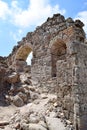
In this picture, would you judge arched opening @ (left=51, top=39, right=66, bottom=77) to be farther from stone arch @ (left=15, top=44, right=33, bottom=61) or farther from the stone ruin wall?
stone arch @ (left=15, top=44, right=33, bottom=61)

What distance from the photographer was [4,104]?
815 centimetres

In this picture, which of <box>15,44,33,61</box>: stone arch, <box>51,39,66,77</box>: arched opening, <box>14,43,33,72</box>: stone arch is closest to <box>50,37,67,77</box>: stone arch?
<box>51,39,66,77</box>: arched opening

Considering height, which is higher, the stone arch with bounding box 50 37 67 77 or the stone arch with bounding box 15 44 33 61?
the stone arch with bounding box 15 44 33 61

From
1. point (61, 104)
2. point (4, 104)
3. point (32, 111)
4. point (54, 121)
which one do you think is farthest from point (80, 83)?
point (4, 104)

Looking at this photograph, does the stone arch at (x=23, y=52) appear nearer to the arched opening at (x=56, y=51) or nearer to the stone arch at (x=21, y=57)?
the stone arch at (x=21, y=57)

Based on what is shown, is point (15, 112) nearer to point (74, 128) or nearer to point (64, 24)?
point (74, 128)

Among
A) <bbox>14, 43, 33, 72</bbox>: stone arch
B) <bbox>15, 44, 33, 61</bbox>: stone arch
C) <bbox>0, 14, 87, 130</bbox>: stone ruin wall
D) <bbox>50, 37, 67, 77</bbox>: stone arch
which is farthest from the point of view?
<bbox>14, 43, 33, 72</bbox>: stone arch

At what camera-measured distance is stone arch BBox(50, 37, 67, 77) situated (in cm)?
1036

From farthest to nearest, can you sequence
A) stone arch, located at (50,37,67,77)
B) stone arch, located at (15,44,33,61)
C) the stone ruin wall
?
stone arch, located at (15,44,33,61), stone arch, located at (50,37,67,77), the stone ruin wall

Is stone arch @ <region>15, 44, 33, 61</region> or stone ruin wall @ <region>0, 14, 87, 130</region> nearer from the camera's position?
stone ruin wall @ <region>0, 14, 87, 130</region>

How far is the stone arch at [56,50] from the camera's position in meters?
10.4

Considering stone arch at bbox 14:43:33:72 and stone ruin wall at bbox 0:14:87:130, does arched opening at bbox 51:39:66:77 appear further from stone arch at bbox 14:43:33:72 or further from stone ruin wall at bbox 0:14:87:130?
stone arch at bbox 14:43:33:72

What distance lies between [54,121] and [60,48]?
518cm

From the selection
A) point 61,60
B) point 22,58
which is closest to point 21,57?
point 22,58
